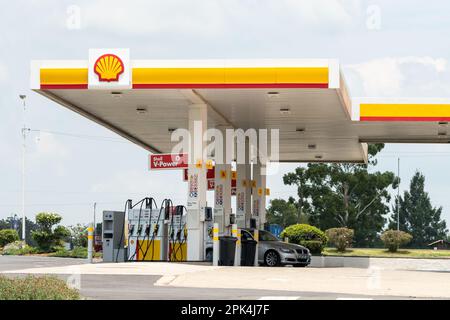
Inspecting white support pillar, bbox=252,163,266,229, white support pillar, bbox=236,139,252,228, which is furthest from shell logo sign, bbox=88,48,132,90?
white support pillar, bbox=252,163,266,229

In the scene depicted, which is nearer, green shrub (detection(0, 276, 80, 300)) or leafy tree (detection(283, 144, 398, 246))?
green shrub (detection(0, 276, 80, 300))

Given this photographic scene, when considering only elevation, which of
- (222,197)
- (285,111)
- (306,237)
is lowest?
(306,237)

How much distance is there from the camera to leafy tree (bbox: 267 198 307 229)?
95.4 m

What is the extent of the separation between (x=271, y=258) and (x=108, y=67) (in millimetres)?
9481

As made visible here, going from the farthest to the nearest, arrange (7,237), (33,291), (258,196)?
(7,237) → (258,196) → (33,291)

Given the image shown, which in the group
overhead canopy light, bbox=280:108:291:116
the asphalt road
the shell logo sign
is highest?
the shell logo sign

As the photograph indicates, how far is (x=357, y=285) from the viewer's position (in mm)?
18109

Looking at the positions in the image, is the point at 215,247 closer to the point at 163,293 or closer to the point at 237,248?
the point at 237,248

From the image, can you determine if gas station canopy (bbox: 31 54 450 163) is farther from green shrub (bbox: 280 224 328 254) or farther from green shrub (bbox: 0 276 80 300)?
green shrub (bbox: 0 276 80 300)

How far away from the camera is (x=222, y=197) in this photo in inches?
1240

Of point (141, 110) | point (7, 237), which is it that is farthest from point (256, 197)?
point (7, 237)

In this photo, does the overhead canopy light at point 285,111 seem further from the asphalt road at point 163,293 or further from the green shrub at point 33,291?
the green shrub at point 33,291

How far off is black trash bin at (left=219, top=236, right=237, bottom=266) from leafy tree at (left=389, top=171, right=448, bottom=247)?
79.3 meters
